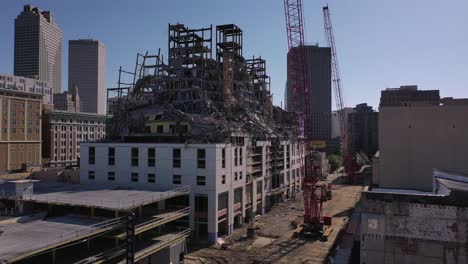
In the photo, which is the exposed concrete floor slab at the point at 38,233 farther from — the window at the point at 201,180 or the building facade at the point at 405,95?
the building facade at the point at 405,95

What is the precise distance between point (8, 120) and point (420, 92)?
14963 centimetres

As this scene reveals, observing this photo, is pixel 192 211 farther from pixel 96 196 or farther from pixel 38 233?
pixel 38 233

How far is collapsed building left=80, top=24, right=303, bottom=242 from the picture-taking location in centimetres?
5747

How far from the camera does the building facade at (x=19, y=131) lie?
113875 mm

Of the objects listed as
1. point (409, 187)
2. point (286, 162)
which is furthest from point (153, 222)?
point (286, 162)

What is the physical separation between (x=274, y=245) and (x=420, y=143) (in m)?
27.4

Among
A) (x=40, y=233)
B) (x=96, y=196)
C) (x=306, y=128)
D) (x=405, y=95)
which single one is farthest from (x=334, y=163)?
(x=40, y=233)

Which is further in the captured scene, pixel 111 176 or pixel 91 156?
pixel 91 156

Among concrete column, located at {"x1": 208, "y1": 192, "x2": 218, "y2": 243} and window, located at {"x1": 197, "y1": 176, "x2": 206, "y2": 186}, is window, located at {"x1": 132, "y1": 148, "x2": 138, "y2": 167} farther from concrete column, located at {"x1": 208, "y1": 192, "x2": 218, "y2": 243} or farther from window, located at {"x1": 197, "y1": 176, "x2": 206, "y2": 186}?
concrete column, located at {"x1": 208, "y1": 192, "x2": 218, "y2": 243}

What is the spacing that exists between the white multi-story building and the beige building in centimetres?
2345

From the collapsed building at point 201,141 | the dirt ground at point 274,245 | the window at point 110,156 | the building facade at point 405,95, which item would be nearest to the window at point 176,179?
the collapsed building at point 201,141

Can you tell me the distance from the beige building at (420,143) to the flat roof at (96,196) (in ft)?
106

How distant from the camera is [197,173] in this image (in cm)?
5694

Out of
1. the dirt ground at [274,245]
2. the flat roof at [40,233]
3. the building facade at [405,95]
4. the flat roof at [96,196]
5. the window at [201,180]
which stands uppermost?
the building facade at [405,95]
